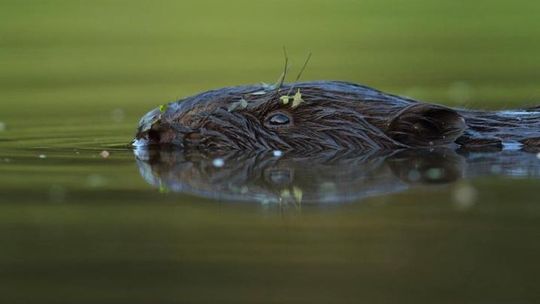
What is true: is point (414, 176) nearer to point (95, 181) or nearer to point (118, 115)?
point (95, 181)

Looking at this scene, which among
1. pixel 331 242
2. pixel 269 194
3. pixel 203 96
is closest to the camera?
pixel 331 242

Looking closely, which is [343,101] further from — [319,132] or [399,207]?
[399,207]

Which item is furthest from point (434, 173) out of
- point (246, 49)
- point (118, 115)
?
point (246, 49)

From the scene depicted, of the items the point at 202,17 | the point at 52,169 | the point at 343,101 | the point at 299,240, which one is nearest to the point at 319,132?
the point at 343,101

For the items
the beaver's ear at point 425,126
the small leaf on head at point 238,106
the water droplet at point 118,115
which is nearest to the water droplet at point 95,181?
the small leaf on head at point 238,106

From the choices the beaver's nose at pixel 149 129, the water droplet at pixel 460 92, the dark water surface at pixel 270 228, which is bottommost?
the water droplet at pixel 460 92

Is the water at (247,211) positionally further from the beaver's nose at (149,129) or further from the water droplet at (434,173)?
the beaver's nose at (149,129)

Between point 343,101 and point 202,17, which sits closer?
point 343,101

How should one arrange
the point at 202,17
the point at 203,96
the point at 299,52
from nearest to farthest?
the point at 203,96 → the point at 299,52 → the point at 202,17

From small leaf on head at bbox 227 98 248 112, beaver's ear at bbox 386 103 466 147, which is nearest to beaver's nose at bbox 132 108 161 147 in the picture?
small leaf on head at bbox 227 98 248 112
